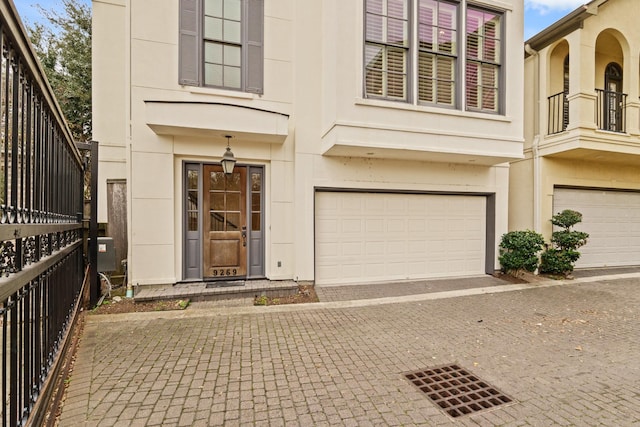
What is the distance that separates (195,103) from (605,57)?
11.2 m

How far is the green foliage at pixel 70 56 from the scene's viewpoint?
36.8 ft

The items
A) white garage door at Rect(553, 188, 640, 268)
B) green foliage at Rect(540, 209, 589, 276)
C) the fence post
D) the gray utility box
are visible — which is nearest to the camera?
the fence post

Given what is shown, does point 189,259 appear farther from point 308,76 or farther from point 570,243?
point 570,243

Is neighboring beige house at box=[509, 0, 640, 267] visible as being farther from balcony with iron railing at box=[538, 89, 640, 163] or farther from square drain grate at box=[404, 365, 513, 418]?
square drain grate at box=[404, 365, 513, 418]

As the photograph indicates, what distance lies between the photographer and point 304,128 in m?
6.37

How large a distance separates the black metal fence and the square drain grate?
122 inches

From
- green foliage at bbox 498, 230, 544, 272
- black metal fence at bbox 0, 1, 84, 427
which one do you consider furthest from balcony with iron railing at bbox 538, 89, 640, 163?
black metal fence at bbox 0, 1, 84, 427

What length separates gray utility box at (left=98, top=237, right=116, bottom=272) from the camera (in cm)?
508

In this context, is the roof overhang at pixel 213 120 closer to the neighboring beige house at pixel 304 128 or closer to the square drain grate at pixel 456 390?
the neighboring beige house at pixel 304 128

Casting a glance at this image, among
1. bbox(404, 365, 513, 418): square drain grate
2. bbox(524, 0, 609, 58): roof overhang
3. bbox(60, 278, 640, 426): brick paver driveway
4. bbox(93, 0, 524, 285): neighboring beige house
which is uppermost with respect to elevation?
bbox(524, 0, 609, 58): roof overhang

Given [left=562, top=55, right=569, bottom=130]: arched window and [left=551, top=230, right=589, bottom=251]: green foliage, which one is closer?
[left=551, top=230, right=589, bottom=251]: green foliage

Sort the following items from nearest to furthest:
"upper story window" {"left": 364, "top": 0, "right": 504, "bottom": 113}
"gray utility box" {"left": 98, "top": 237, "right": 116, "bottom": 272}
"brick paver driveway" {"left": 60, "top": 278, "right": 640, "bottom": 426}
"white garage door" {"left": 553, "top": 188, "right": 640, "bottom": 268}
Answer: "brick paver driveway" {"left": 60, "top": 278, "right": 640, "bottom": 426} < "gray utility box" {"left": 98, "top": 237, "right": 116, "bottom": 272} < "upper story window" {"left": 364, "top": 0, "right": 504, "bottom": 113} < "white garage door" {"left": 553, "top": 188, "right": 640, "bottom": 268}

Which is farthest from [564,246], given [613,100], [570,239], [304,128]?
[304,128]

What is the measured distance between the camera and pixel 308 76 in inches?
252
